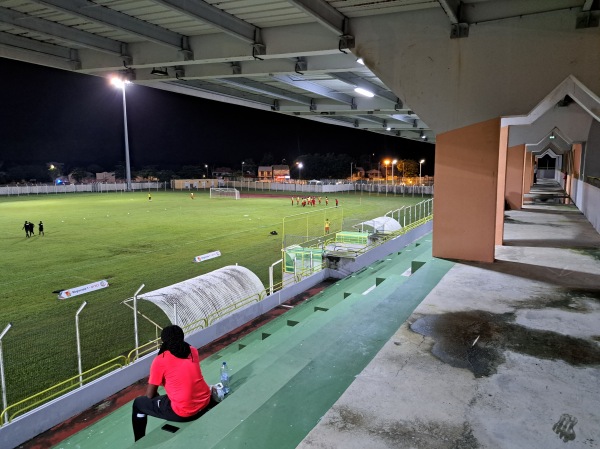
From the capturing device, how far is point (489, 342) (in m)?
5.20

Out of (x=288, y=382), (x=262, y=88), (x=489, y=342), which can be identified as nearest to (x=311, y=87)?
(x=262, y=88)

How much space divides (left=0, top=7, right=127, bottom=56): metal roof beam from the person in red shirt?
283 inches

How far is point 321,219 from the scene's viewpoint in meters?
29.3

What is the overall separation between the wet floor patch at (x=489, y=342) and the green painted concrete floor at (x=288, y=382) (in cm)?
59

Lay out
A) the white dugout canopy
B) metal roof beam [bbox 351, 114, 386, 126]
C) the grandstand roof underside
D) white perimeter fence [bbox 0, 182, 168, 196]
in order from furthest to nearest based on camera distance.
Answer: white perimeter fence [bbox 0, 182, 168, 196], metal roof beam [bbox 351, 114, 386, 126], the white dugout canopy, the grandstand roof underside

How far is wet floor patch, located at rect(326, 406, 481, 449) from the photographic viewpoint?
3.34 m

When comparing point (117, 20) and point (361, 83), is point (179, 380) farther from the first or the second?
point (361, 83)

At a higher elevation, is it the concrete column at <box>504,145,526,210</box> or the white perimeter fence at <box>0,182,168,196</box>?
the concrete column at <box>504,145,526,210</box>

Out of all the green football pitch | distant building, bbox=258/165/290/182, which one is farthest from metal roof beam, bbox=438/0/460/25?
distant building, bbox=258/165/290/182

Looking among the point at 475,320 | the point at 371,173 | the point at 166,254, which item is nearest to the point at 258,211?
the point at 166,254

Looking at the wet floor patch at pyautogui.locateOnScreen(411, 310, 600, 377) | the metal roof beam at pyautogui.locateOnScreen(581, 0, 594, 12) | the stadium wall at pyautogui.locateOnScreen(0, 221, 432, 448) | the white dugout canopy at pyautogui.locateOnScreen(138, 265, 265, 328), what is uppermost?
the metal roof beam at pyautogui.locateOnScreen(581, 0, 594, 12)

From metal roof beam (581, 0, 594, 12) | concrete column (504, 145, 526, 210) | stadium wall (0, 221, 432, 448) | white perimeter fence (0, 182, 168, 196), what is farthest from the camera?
white perimeter fence (0, 182, 168, 196)

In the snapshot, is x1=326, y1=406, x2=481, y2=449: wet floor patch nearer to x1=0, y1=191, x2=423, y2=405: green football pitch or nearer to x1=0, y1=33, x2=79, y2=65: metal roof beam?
x1=0, y1=191, x2=423, y2=405: green football pitch

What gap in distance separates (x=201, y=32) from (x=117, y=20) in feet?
5.93
